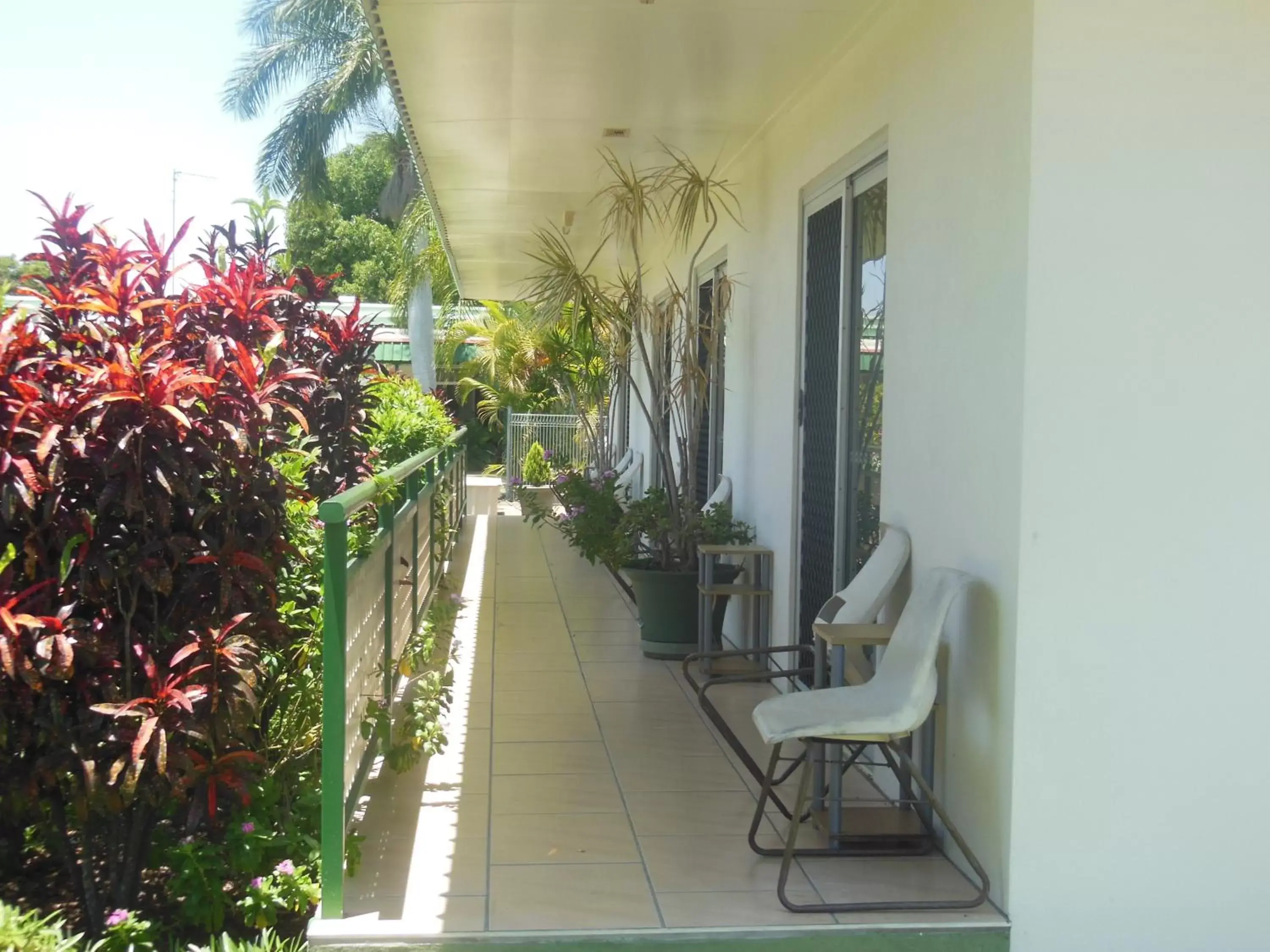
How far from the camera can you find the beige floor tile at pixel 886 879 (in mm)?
3375

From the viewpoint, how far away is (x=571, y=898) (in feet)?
11.1

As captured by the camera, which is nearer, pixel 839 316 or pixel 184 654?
pixel 184 654

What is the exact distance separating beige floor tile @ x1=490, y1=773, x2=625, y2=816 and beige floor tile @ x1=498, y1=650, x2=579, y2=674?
1.79 meters

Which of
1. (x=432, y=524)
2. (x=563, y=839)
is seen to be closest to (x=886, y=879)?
(x=563, y=839)

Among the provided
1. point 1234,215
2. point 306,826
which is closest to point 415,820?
point 306,826

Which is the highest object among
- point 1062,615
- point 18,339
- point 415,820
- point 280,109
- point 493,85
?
point 280,109

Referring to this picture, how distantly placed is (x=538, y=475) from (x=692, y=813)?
534 inches

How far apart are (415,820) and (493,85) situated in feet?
11.0

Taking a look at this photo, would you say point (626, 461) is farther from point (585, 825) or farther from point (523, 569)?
point (585, 825)

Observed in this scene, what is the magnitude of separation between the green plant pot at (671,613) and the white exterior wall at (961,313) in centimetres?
240

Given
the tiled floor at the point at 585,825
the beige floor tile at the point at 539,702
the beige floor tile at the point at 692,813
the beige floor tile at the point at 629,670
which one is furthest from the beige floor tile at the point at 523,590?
the beige floor tile at the point at 692,813

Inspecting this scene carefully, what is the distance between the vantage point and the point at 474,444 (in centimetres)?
2303

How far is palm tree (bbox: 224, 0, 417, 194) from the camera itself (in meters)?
21.6

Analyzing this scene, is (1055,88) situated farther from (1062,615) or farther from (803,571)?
(803,571)
